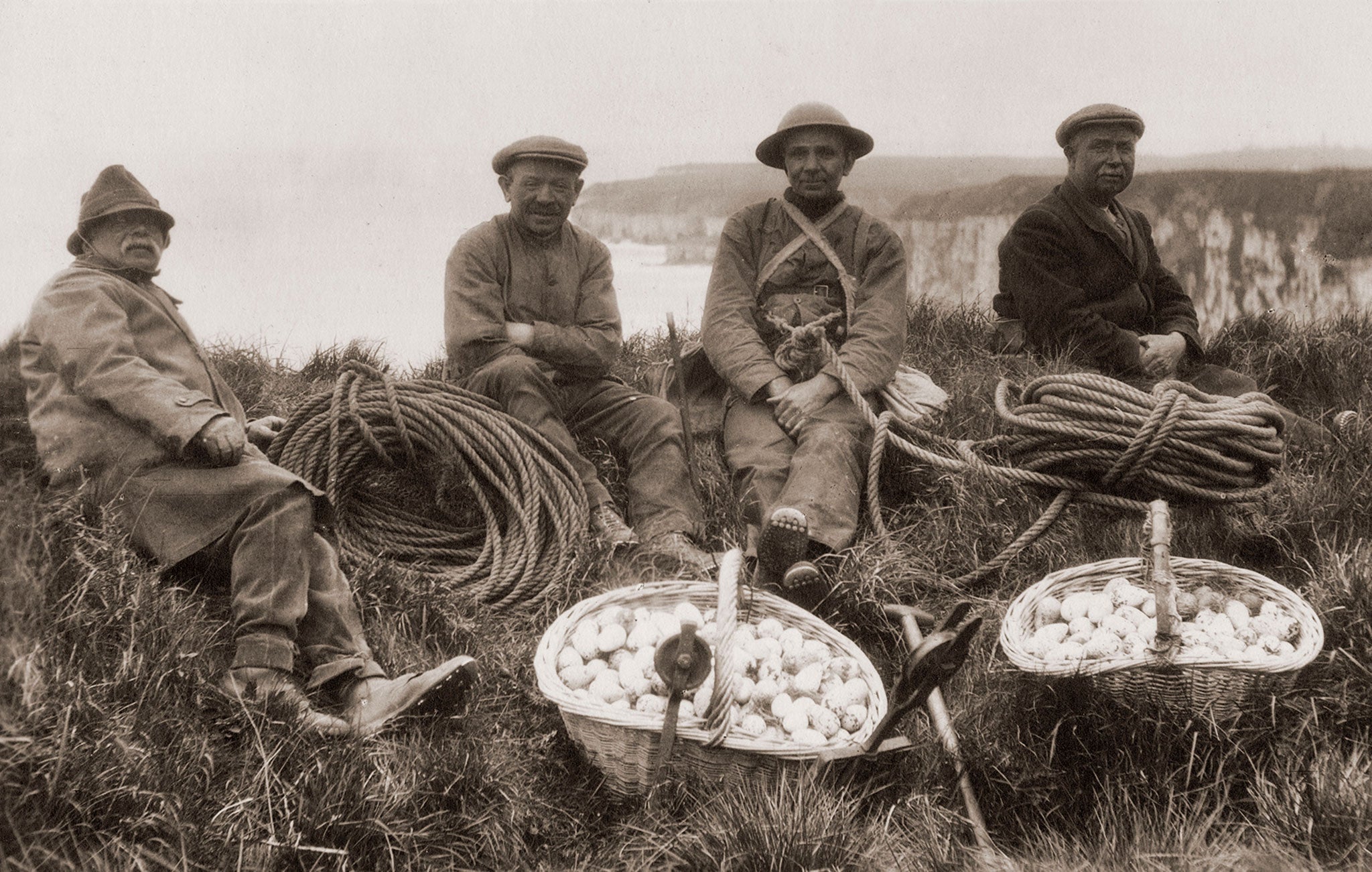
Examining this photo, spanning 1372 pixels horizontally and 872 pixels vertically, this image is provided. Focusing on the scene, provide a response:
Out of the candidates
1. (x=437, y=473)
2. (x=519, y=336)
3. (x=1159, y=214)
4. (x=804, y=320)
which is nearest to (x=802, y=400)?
(x=804, y=320)

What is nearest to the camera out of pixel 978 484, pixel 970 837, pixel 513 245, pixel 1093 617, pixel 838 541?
pixel 970 837

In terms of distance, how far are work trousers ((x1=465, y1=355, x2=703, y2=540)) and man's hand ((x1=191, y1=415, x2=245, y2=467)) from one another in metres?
1.42

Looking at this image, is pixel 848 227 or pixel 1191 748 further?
pixel 848 227

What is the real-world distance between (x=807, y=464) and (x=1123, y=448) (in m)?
1.17

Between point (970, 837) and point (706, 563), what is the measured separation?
66.9 inches

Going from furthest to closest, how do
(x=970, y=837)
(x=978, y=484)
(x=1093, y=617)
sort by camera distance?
(x=978, y=484) < (x=1093, y=617) < (x=970, y=837)

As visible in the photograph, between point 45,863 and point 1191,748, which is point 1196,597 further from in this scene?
point 45,863

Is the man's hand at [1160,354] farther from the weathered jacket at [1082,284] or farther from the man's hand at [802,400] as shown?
the man's hand at [802,400]

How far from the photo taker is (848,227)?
5230mm

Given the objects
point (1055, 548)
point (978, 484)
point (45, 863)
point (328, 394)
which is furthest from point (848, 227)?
point (45, 863)

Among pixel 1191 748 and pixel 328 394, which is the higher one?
pixel 328 394

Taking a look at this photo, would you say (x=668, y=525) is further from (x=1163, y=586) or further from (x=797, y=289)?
(x=1163, y=586)

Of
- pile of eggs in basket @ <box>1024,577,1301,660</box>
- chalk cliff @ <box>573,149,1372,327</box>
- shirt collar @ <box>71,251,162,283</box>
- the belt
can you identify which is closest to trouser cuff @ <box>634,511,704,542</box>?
the belt

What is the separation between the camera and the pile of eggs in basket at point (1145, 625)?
10.4 feet
